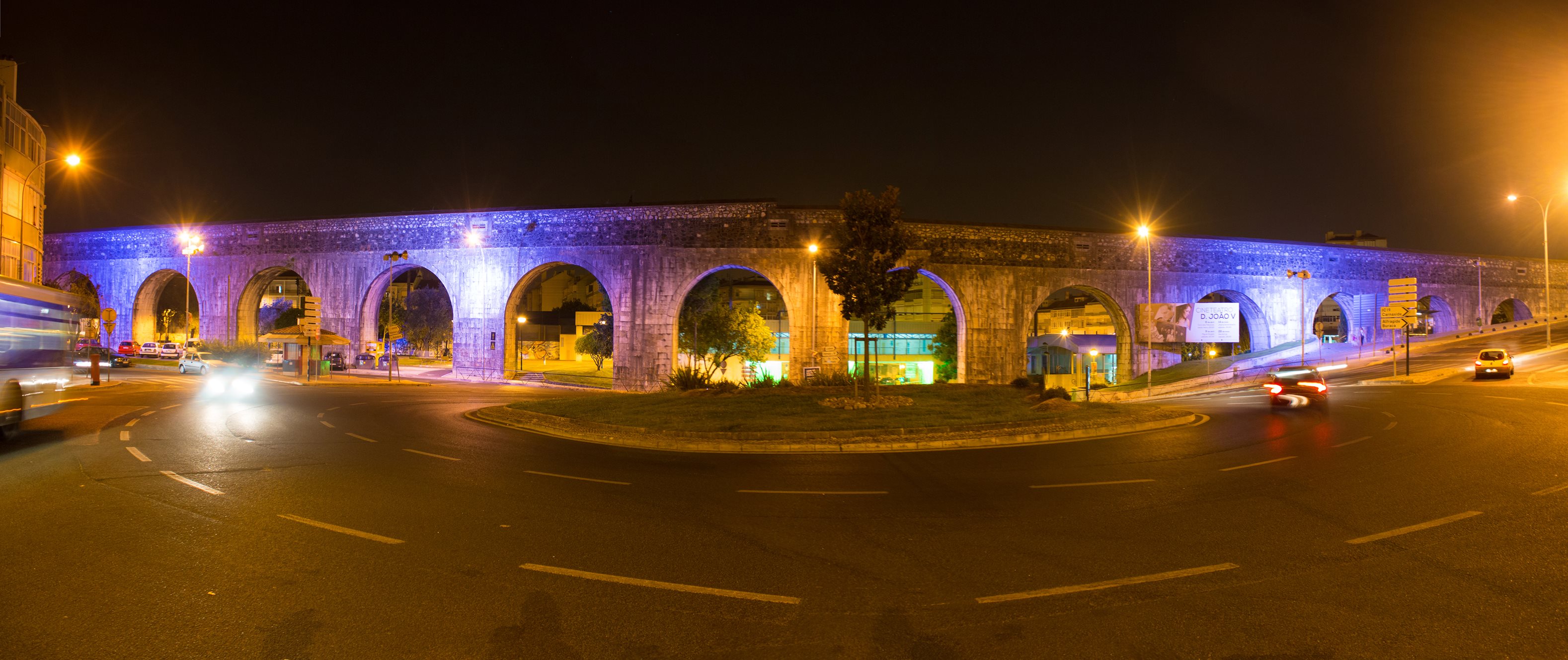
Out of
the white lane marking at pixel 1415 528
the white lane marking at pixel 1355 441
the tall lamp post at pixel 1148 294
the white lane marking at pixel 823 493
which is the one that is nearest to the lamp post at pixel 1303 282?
the tall lamp post at pixel 1148 294

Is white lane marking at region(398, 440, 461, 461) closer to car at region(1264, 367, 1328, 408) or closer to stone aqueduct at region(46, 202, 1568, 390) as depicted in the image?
car at region(1264, 367, 1328, 408)

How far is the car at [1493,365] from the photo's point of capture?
29.0 m

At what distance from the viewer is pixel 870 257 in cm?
1834

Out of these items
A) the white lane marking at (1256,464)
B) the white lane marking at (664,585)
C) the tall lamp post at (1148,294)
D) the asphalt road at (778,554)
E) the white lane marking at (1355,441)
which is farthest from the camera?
the tall lamp post at (1148,294)

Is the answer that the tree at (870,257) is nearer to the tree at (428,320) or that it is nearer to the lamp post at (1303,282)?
the lamp post at (1303,282)

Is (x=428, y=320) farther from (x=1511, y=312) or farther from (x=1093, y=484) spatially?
(x=1511, y=312)

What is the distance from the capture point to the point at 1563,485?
27.9ft

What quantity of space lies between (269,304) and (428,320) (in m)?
31.2

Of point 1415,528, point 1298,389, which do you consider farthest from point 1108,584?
point 1298,389

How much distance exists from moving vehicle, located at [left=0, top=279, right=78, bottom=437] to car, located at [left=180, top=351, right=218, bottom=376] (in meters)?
25.7

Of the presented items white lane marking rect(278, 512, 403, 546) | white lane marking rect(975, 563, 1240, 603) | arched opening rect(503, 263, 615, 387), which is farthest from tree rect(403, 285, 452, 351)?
white lane marking rect(975, 563, 1240, 603)

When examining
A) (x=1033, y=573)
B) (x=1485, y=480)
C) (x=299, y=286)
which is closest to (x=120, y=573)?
(x=1033, y=573)

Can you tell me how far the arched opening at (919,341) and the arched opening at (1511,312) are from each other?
38.8 meters

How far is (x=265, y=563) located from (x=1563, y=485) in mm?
13717
